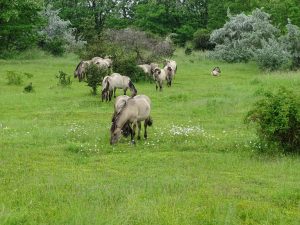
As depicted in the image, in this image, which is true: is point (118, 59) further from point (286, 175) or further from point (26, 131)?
point (286, 175)

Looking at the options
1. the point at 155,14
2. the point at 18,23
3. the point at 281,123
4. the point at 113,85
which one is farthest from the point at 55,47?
the point at 281,123

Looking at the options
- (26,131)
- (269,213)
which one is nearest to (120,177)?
(269,213)

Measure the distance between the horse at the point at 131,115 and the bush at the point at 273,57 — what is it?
2137 centimetres

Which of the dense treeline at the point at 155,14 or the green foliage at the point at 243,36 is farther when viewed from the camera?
the dense treeline at the point at 155,14

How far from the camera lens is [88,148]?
14.8 m

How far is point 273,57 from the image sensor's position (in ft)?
119

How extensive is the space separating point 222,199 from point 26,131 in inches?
354

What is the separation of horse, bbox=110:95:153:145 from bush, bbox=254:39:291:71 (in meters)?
21.4

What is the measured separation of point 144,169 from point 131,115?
364 cm

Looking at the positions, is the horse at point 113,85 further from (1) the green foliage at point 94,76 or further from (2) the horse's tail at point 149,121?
(2) the horse's tail at point 149,121

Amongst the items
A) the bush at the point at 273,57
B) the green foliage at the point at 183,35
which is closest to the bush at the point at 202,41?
the green foliage at the point at 183,35

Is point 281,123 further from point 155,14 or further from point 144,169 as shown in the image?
point 155,14

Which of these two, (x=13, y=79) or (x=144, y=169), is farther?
(x=13, y=79)

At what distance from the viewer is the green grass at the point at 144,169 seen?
9.10 m
